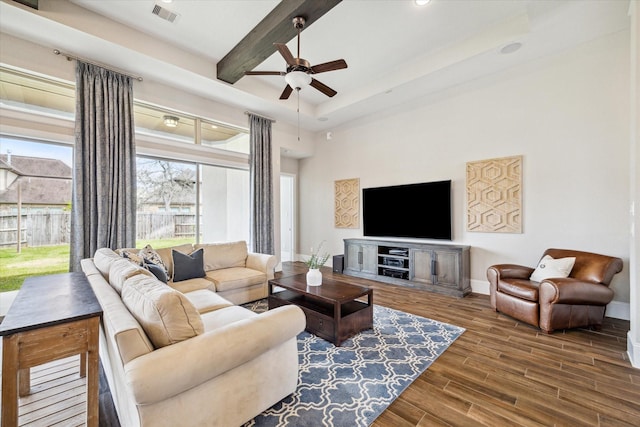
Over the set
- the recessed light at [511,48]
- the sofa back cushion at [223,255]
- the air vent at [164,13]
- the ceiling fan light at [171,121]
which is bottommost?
the sofa back cushion at [223,255]

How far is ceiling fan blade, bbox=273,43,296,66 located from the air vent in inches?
67.3

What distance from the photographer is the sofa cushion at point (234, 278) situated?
3443 millimetres

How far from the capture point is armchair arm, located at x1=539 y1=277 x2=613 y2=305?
2744 mm

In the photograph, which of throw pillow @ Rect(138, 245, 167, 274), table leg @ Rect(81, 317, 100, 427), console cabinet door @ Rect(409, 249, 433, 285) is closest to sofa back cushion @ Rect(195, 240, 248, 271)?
throw pillow @ Rect(138, 245, 167, 274)

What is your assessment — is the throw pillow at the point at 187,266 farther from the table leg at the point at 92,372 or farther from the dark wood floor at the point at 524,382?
the dark wood floor at the point at 524,382

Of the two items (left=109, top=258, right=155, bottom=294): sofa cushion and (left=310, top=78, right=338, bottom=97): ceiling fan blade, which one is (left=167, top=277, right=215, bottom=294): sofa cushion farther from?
(left=310, top=78, right=338, bottom=97): ceiling fan blade

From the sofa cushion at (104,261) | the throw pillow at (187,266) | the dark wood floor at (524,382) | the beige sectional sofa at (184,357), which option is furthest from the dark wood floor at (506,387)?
the throw pillow at (187,266)

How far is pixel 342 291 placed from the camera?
291 cm

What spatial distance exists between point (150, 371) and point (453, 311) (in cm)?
355

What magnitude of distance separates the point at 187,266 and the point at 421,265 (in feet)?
12.1

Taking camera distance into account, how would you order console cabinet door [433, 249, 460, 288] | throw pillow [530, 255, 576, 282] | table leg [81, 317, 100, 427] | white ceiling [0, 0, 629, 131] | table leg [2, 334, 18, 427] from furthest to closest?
console cabinet door [433, 249, 460, 288] < throw pillow [530, 255, 576, 282] < white ceiling [0, 0, 629, 131] < table leg [81, 317, 100, 427] < table leg [2, 334, 18, 427]

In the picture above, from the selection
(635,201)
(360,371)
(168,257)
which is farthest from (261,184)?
(635,201)

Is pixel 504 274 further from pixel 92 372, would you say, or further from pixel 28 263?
pixel 28 263

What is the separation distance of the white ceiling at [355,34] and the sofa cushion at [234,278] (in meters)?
3.01
